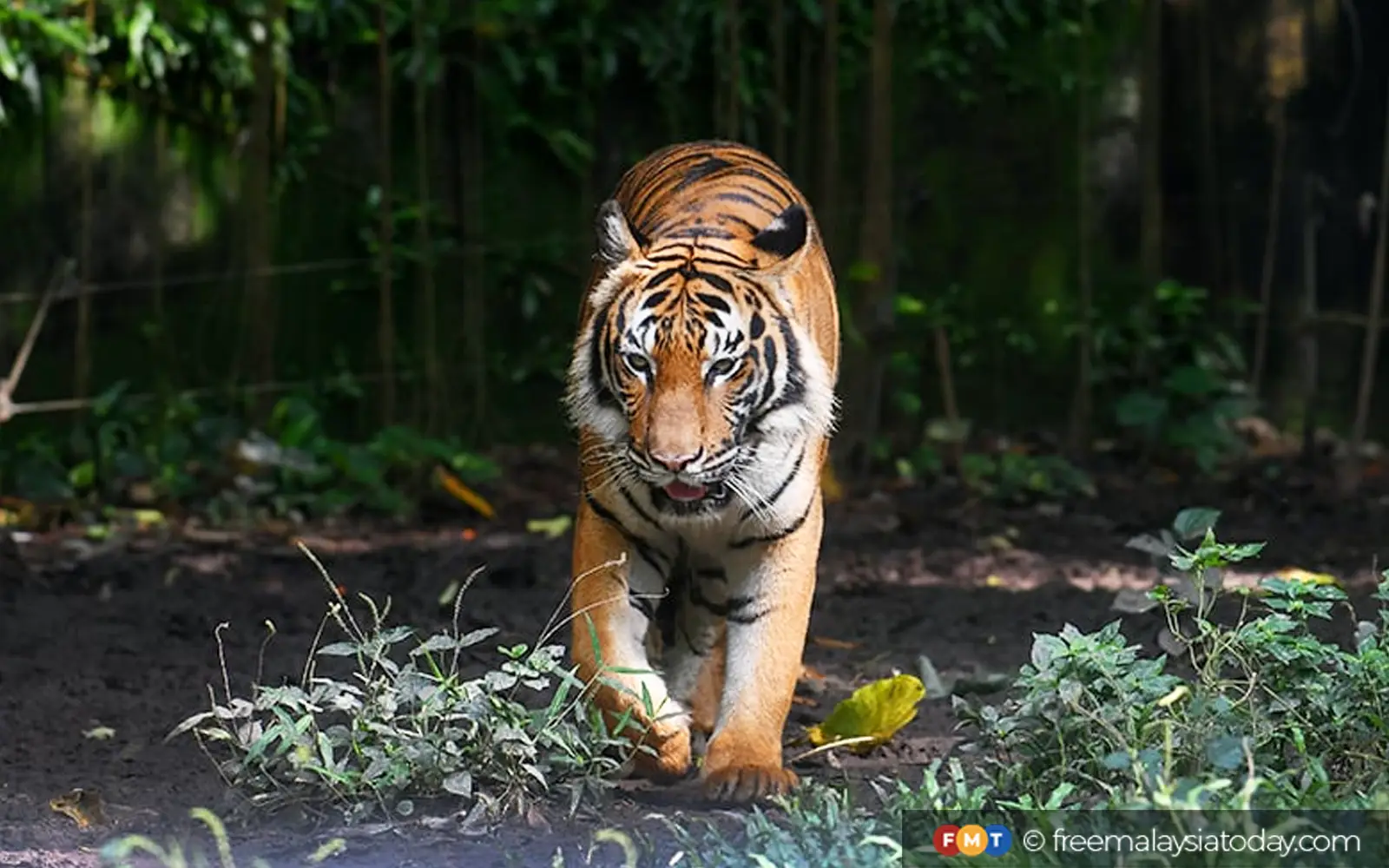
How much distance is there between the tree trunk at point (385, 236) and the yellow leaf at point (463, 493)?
1.66ft

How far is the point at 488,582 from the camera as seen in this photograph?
663 centimetres

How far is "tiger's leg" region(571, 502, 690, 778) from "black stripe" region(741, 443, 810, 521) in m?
0.29

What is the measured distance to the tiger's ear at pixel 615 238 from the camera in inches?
176

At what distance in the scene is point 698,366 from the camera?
4.23 m

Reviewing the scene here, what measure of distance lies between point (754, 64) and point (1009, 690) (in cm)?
461

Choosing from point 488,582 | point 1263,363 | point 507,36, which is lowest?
point 488,582

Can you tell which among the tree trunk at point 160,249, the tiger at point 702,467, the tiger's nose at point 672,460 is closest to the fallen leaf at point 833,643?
the tiger at point 702,467

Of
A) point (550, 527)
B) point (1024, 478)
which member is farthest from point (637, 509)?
point (1024, 478)

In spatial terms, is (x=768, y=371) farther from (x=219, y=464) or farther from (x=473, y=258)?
(x=473, y=258)

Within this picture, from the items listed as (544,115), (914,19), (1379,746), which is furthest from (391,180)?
(1379,746)

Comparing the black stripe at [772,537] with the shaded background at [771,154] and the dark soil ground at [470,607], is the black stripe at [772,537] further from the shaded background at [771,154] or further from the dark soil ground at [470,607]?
the shaded background at [771,154]

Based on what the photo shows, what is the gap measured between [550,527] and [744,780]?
344cm

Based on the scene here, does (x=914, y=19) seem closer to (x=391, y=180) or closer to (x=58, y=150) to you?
(x=391, y=180)

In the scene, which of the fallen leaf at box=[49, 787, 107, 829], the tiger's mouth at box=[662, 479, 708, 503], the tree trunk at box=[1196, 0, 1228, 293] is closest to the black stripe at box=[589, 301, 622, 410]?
the tiger's mouth at box=[662, 479, 708, 503]
